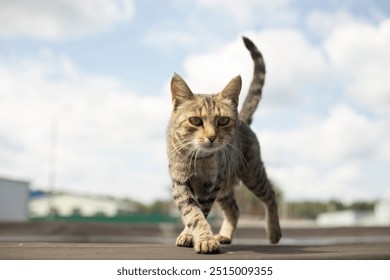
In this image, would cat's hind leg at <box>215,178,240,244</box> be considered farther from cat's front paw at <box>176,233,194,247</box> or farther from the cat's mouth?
the cat's mouth

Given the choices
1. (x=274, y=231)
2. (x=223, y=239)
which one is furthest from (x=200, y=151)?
(x=274, y=231)

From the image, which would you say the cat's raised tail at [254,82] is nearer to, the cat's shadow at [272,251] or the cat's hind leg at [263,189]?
the cat's hind leg at [263,189]

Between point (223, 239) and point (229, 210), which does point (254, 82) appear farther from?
point (223, 239)

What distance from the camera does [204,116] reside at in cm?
457

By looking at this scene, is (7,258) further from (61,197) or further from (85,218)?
(61,197)

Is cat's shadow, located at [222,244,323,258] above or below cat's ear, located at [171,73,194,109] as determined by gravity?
below

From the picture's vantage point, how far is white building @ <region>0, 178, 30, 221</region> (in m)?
27.0

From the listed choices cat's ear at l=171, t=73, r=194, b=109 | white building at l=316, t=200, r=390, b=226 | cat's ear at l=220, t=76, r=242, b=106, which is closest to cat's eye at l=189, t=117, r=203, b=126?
cat's ear at l=171, t=73, r=194, b=109

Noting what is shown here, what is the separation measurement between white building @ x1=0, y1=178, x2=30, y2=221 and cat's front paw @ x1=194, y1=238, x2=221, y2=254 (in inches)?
962

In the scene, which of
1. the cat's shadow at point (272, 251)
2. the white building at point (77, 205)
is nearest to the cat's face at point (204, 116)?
the cat's shadow at point (272, 251)

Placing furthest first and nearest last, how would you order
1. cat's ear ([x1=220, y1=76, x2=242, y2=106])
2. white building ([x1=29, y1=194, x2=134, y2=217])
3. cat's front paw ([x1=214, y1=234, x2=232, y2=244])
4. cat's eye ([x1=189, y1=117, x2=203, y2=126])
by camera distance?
white building ([x1=29, y1=194, x2=134, y2=217])
cat's front paw ([x1=214, y1=234, x2=232, y2=244])
cat's ear ([x1=220, y1=76, x2=242, y2=106])
cat's eye ([x1=189, y1=117, x2=203, y2=126])

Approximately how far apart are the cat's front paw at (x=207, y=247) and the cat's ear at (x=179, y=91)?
1.42 meters
